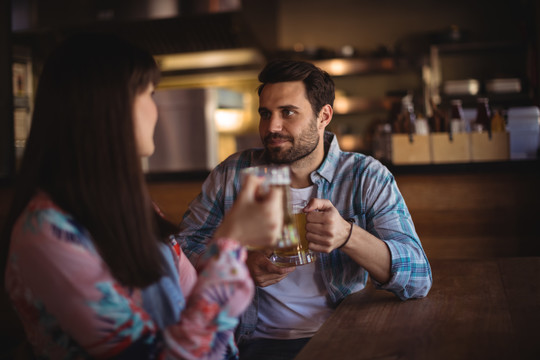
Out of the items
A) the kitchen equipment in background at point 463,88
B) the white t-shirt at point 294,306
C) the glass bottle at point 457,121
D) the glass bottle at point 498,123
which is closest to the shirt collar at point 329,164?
the white t-shirt at point 294,306

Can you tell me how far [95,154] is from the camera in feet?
2.93

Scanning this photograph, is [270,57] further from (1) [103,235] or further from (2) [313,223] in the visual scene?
(1) [103,235]

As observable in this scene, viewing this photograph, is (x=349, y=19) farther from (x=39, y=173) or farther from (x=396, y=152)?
(x=39, y=173)

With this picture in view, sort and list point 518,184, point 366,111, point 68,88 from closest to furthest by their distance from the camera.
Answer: point 68,88 → point 518,184 → point 366,111

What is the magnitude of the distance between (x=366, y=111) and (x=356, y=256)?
4387 millimetres

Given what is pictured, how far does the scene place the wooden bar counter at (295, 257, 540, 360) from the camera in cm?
90

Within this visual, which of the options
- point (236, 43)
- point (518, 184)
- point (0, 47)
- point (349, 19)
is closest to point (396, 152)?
point (518, 184)

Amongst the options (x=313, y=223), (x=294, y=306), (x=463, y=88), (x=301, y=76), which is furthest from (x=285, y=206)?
(x=463, y=88)

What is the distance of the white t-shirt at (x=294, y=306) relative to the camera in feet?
5.02

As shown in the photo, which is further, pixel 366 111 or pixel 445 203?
pixel 366 111

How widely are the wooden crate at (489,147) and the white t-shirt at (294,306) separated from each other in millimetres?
1317

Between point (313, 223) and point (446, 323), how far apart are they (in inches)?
14.4

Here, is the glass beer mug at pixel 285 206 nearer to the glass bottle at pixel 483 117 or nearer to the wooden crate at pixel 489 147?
the wooden crate at pixel 489 147

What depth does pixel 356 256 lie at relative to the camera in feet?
4.26
